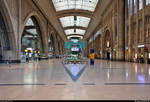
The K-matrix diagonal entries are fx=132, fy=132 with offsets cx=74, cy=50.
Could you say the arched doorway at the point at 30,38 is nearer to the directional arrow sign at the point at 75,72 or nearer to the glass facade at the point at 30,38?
the glass facade at the point at 30,38

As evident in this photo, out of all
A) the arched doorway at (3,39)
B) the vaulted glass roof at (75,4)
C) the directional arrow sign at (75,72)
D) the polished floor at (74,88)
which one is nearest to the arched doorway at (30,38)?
the vaulted glass roof at (75,4)

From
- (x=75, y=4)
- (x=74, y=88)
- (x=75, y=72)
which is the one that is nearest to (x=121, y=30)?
(x=75, y=4)

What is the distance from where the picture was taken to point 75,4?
41.0m

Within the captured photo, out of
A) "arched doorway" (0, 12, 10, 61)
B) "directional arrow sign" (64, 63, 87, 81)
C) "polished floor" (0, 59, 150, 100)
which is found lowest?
"directional arrow sign" (64, 63, 87, 81)

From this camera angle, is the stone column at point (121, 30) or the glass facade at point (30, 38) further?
the glass facade at point (30, 38)

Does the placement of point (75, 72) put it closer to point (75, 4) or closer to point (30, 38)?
point (30, 38)

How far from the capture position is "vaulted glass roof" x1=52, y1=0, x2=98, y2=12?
124 feet

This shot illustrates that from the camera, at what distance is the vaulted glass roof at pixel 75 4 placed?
37719 mm

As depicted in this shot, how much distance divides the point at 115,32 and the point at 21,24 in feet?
65.3

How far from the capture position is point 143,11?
21.0m

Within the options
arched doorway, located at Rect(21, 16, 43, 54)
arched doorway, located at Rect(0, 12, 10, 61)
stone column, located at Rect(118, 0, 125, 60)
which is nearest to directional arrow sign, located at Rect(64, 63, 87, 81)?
arched doorway, located at Rect(0, 12, 10, 61)

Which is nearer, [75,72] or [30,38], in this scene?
[75,72]

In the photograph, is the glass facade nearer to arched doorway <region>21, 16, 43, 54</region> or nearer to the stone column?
arched doorway <region>21, 16, 43, 54</region>

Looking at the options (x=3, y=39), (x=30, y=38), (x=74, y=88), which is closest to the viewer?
(x=74, y=88)
